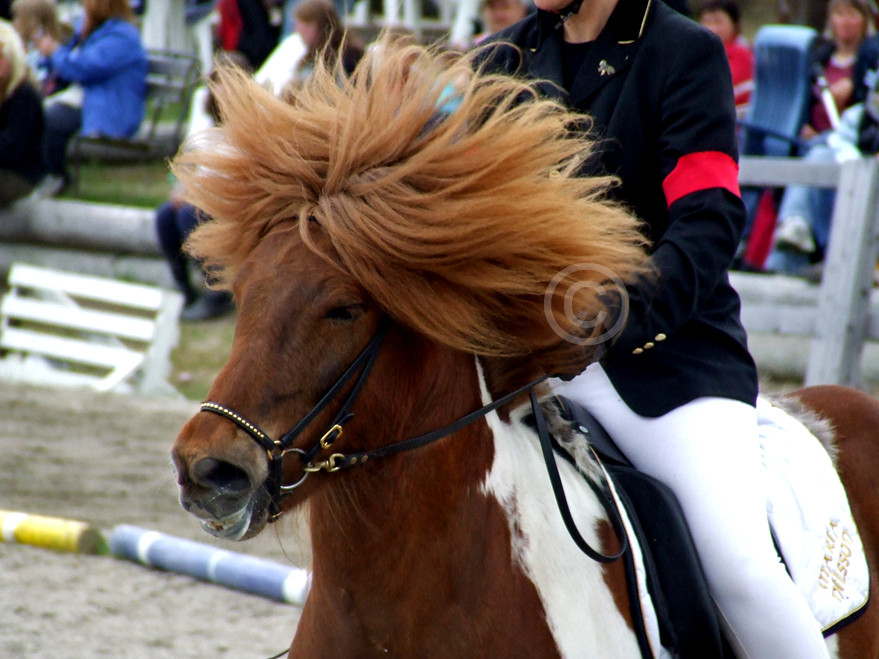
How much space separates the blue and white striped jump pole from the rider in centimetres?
202

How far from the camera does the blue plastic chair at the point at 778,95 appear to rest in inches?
306

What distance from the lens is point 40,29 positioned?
36.0 feet

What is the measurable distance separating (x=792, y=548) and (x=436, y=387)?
0.97 meters

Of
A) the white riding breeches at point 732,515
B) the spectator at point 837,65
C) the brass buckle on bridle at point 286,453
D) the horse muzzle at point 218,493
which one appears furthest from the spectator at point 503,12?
the horse muzzle at point 218,493

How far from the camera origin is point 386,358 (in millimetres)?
1975

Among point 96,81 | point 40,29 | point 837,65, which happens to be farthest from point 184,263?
point 837,65

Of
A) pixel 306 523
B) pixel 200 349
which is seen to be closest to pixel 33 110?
pixel 200 349

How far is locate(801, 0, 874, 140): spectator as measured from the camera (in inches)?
304

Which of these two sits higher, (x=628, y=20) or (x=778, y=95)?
(x=628, y=20)

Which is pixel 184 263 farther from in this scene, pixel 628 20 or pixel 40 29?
pixel 628 20

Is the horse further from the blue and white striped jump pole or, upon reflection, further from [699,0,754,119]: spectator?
[699,0,754,119]: spectator

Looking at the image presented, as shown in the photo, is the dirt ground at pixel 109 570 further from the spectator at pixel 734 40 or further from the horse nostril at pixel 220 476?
the spectator at pixel 734 40

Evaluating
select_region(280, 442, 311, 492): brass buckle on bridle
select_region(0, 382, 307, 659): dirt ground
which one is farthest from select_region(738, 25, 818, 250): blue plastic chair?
select_region(280, 442, 311, 492): brass buckle on bridle

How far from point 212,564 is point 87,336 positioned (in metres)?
4.66
